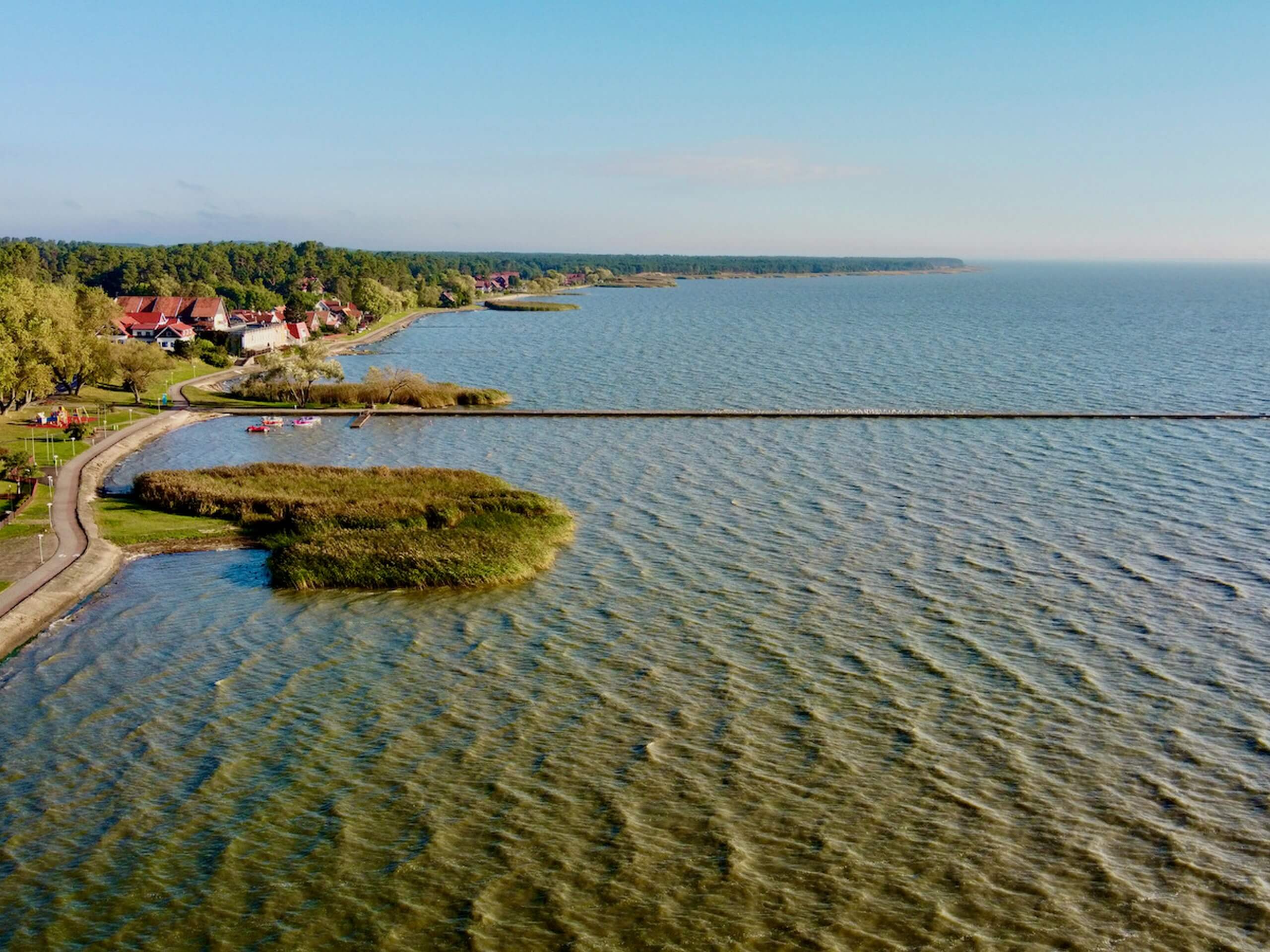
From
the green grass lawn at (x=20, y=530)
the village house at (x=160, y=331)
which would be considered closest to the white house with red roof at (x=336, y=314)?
the village house at (x=160, y=331)

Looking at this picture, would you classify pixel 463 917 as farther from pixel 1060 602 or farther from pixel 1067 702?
pixel 1060 602

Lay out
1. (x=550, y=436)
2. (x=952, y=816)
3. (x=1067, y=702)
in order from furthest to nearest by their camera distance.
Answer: (x=550, y=436) < (x=1067, y=702) < (x=952, y=816)

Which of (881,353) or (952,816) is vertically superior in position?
(881,353)

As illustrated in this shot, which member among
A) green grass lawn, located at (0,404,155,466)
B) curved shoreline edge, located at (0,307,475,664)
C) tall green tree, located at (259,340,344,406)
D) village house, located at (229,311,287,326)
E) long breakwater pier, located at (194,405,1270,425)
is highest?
village house, located at (229,311,287,326)

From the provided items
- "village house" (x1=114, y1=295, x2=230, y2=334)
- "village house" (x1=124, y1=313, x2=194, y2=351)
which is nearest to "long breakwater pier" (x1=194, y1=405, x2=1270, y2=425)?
"village house" (x1=124, y1=313, x2=194, y2=351)

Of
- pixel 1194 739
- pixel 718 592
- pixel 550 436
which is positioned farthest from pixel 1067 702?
pixel 550 436

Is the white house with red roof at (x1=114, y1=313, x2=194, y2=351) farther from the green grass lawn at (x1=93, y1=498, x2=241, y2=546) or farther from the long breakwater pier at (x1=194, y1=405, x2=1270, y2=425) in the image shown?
the green grass lawn at (x1=93, y1=498, x2=241, y2=546)

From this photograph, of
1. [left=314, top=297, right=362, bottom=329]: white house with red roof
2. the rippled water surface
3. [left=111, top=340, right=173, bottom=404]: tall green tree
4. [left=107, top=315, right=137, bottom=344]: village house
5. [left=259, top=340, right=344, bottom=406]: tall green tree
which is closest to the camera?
[left=111, top=340, right=173, bottom=404]: tall green tree
